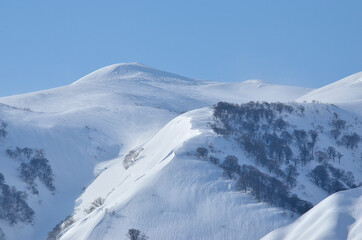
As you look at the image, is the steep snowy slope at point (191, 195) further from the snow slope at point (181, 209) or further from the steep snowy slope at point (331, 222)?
the steep snowy slope at point (331, 222)

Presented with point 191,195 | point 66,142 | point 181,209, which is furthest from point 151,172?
point 66,142

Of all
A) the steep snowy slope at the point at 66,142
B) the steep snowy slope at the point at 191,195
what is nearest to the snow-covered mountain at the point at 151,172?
the steep snowy slope at the point at 191,195

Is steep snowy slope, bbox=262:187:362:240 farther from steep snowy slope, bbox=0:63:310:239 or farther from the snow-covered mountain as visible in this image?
steep snowy slope, bbox=0:63:310:239

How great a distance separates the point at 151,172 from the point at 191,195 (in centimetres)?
824

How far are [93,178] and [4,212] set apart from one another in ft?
77.3

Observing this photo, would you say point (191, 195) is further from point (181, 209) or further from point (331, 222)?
point (331, 222)

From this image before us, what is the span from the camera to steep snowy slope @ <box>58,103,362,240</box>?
2479 inches

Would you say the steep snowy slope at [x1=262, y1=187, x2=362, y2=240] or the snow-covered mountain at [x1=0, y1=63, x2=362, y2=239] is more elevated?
the snow-covered mountain at [x1=0, y1=63, x2=362, y2=239]

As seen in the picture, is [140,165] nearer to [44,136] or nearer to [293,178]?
[293,178]

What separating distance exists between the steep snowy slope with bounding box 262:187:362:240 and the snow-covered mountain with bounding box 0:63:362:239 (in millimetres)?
3175

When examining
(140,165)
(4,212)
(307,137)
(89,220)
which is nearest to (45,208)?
(4,212)

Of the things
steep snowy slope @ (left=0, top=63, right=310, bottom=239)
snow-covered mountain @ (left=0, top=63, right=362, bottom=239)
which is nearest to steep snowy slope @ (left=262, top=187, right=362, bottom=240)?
snow-covered mountain @ (left=0, top=63, right=362, bottom=239)

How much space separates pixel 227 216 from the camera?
6375cm

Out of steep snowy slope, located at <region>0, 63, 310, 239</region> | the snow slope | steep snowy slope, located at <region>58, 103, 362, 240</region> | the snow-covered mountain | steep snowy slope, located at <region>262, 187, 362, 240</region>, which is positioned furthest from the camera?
steep snowy slope, located at <region>0, 63, 310, 239</region>
